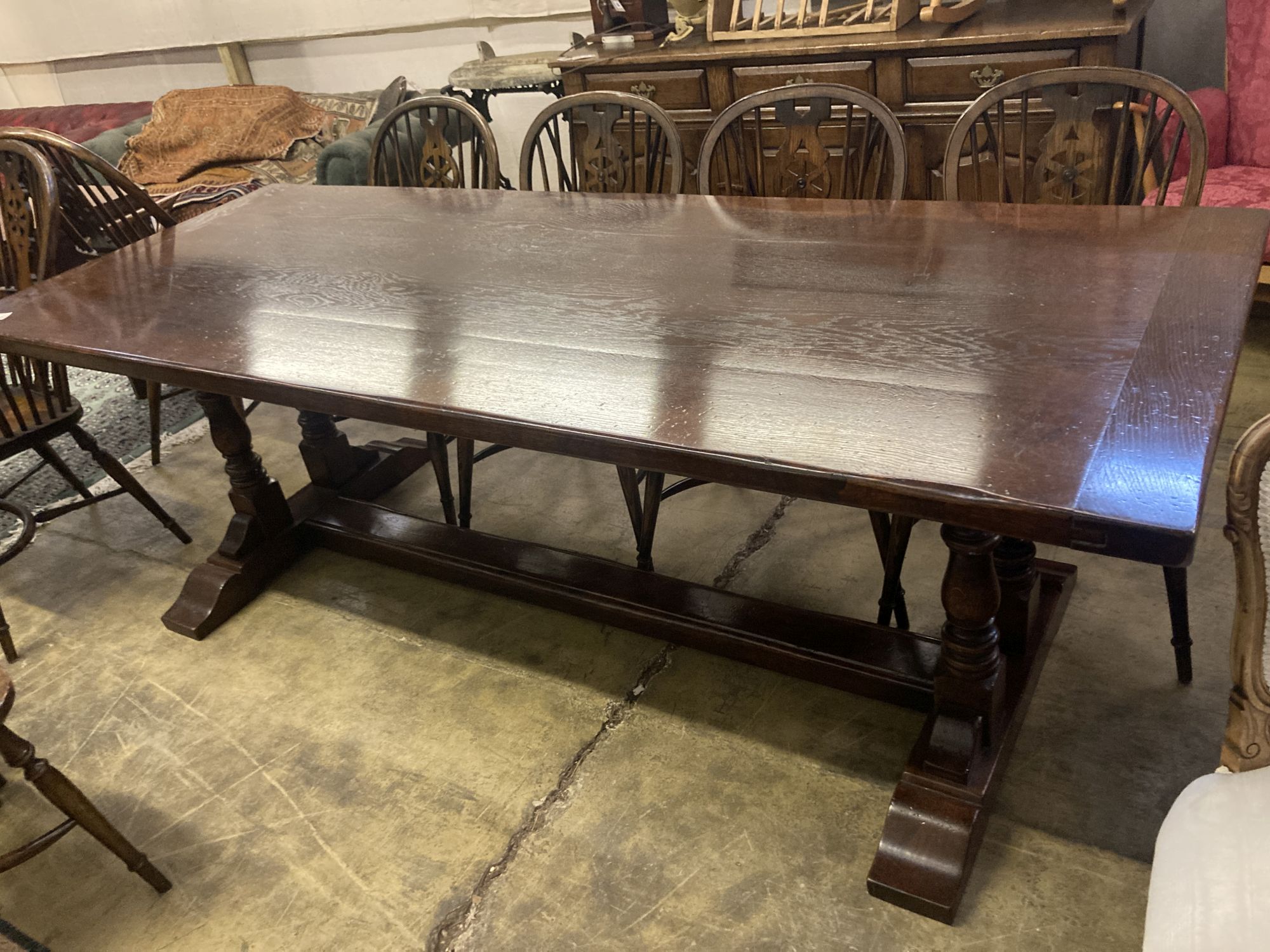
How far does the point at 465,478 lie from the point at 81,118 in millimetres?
4524

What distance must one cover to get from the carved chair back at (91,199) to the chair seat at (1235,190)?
8.79 ft

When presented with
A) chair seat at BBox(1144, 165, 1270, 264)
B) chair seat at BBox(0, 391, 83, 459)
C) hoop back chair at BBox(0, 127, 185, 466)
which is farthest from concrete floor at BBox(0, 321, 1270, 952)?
hoop back chair at BBox(0, 127, 185, 466)

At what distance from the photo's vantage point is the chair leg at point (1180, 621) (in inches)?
61.7

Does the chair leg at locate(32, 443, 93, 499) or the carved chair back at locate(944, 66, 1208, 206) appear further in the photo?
the chair leg at locate(32, 443, 93, 499)

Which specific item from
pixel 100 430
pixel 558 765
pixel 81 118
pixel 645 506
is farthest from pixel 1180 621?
pixel 81 118

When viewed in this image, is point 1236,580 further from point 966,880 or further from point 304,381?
point 304,381

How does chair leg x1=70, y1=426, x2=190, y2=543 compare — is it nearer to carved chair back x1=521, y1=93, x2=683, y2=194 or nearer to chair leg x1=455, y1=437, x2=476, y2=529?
chair leg x1=455, y1=437, x2=476, y2=529

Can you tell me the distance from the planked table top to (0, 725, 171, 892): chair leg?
588 millimetres

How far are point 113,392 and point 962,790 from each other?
3.20 metres

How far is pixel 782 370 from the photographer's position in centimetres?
122

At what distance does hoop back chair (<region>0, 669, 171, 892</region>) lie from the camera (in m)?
1.32

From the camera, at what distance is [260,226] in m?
2.20

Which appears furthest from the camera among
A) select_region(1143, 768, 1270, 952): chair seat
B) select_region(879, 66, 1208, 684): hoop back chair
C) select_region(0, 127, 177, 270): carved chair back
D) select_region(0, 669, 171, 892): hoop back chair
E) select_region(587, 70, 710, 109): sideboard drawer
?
select_region(587, 70, 710, 109): sideboard drawer

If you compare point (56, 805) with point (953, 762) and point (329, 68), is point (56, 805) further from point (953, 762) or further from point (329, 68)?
point (329, 68)
